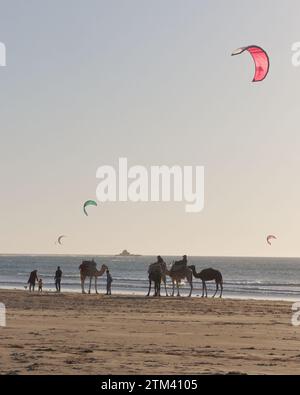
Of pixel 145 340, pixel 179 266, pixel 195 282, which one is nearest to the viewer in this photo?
pixel 145 340

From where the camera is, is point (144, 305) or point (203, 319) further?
point (144, 305)

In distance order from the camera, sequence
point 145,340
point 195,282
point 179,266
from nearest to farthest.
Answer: point 145,340 → point 179,266 → point 195,282

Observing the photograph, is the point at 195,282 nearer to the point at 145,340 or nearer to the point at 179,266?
the point at 179,266

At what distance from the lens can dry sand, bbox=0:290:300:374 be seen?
11500 mm

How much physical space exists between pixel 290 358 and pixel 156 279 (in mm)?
17088

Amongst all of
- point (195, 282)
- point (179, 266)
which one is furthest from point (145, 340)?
point (195, 282)

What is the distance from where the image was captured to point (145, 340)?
48.6 ft

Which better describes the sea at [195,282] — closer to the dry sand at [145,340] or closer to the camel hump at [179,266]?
the camel hump at [179,266]

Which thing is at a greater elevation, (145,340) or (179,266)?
(179,266)

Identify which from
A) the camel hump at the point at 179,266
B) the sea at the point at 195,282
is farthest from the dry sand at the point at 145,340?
the sea at the point at 195,282

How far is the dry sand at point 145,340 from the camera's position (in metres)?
11.5
